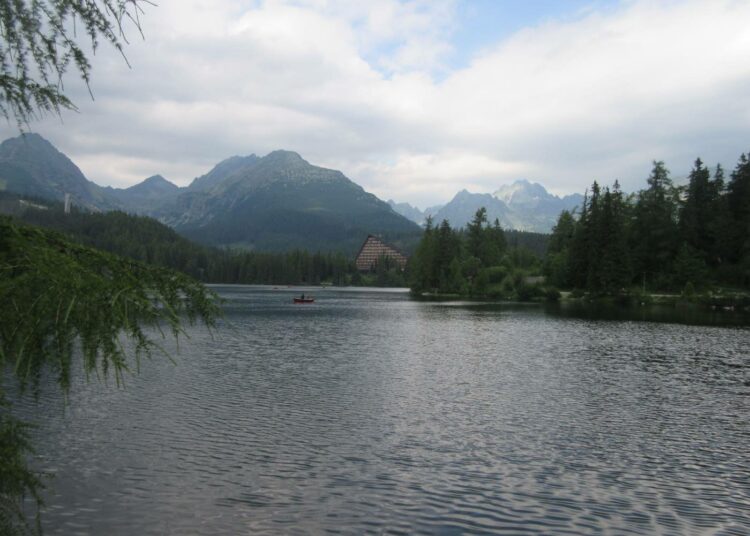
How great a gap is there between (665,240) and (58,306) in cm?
13594

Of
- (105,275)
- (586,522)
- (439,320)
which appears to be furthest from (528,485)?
(439,320)

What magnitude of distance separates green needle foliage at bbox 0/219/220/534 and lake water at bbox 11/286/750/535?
7940mm

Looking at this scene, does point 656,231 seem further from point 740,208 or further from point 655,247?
point 740,208

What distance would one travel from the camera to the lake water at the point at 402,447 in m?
14.7

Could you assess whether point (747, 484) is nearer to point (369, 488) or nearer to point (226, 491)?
point (369, 488)

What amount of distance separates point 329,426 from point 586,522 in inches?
454

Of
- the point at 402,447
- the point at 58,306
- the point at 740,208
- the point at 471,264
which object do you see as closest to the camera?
the point at 58,306

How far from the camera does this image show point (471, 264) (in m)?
154

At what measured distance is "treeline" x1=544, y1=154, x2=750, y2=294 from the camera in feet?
370

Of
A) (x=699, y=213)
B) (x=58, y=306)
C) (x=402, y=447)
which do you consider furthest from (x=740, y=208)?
(x=58, y=306)

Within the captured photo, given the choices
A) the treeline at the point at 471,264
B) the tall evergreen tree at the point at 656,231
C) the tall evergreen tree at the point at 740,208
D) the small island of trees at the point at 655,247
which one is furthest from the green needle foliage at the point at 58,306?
the treeline at the point at 471,264

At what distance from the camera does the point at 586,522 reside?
47.6ft

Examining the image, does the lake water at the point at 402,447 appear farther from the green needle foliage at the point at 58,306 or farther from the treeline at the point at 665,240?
the treeline at the point at 665,240

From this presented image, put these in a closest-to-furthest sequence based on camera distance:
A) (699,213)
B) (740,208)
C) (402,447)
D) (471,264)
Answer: (402,447) → (740,208) → (699,213) → (471,264)
